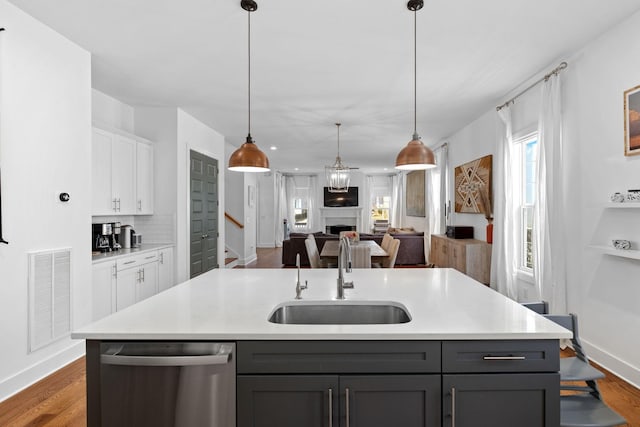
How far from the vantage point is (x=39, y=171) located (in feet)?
8.80

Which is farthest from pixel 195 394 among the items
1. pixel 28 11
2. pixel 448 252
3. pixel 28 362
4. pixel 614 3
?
pixel 448 252

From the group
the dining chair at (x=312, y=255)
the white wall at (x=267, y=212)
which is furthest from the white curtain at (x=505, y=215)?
the white wall at (x=267, y=212)

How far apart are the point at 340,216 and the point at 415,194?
357cm

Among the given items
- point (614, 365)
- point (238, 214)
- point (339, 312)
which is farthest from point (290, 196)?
point (339, 312)

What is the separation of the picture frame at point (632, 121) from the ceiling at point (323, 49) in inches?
23.1

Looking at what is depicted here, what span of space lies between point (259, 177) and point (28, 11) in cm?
861

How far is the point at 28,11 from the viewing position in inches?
100

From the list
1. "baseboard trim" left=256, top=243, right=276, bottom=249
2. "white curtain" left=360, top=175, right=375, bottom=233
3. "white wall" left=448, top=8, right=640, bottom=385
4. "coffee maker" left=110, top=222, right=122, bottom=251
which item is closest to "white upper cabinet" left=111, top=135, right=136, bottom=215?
"coffee maker" left=110, top=222, right=122, bottom=251

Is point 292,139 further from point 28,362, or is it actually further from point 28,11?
point 28,362

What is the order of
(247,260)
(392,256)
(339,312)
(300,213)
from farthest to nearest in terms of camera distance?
(300,213) → (247,260) → (392,256) → (339,312)

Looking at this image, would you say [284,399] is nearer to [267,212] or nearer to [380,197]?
[267,212]

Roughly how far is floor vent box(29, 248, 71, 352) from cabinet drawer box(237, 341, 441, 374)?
220 centimetres

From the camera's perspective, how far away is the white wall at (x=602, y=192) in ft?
8.42

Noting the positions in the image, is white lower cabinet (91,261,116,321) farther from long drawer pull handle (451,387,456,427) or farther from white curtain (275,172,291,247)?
white curtain (275,172,291,247)
